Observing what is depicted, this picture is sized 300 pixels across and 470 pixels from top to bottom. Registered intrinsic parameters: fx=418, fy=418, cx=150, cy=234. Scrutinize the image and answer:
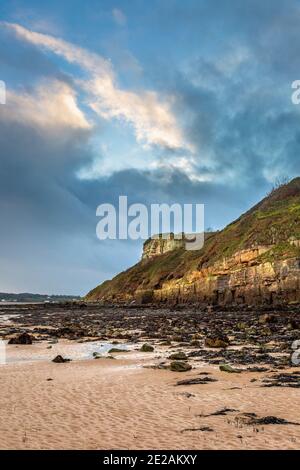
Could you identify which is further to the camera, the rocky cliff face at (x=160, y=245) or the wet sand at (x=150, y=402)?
the rocky cliff face at (x=160, y=245)

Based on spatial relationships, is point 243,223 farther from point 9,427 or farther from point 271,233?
point 9,427

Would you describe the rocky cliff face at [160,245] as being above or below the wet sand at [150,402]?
above

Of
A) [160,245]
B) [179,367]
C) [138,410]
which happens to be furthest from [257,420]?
[160,245]

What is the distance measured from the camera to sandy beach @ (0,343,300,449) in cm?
687

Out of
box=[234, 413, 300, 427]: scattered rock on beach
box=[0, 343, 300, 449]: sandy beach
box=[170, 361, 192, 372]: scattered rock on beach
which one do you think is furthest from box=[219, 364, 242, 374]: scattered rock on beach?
box=[234, 413, 300, 427]: scattered rock on beach

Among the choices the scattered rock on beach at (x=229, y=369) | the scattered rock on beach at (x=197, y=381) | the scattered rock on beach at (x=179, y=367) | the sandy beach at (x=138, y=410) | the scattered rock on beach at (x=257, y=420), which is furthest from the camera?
the scattered rock on beach at (x=179, y=367)

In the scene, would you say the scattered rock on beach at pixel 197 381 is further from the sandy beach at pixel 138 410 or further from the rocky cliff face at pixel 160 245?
the rocky cliff face at pixel 160 245

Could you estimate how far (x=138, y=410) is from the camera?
895cm

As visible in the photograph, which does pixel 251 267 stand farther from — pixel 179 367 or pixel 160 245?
pixel 160 245

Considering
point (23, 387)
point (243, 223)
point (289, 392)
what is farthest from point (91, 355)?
point (243, 223)

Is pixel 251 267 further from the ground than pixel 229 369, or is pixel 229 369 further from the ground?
pixel 251 267

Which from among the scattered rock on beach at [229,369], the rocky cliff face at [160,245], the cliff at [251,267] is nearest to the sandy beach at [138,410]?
the scattered rock on beach at [229,369]

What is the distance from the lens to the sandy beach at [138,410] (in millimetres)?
6867

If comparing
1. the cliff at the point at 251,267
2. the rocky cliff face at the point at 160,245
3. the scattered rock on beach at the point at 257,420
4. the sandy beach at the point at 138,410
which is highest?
the rocky cliff face at the point at 160,245
